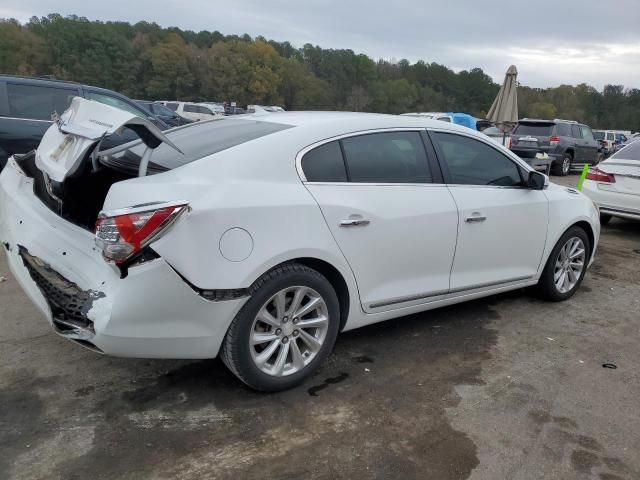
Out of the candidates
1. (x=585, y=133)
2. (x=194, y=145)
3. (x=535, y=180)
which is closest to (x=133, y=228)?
(x=194, y=145)

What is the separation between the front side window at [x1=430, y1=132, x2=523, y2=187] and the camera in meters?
3.90

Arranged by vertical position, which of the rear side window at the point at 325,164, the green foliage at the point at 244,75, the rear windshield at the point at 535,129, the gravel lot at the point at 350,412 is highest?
the green foliage at the point at 244,75

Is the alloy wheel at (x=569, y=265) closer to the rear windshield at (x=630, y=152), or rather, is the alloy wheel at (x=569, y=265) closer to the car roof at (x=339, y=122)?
the car roof at (x=339, y=122)

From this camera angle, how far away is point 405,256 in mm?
3514

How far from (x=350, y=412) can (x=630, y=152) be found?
7225 mm

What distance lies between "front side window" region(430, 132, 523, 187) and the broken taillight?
80.8 inches

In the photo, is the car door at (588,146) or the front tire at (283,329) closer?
the front tire at (283,329)

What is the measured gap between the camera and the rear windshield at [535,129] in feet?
55.9

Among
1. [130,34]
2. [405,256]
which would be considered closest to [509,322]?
[405,256]

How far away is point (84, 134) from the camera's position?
2.98m

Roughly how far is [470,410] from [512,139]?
48.6 ft

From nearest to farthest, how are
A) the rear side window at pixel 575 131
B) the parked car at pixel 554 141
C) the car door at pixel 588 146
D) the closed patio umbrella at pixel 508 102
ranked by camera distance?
the closed patio umbrella at pixel 508 102, the parked car at pixel 554 141, the rear side window at pixel 575 131, the car door at pixel 588 146

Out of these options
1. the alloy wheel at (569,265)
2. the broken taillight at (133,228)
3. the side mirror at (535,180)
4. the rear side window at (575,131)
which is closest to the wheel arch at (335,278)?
the broken taillight at (133,228)

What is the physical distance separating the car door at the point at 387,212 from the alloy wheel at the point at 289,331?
34 centimetres
